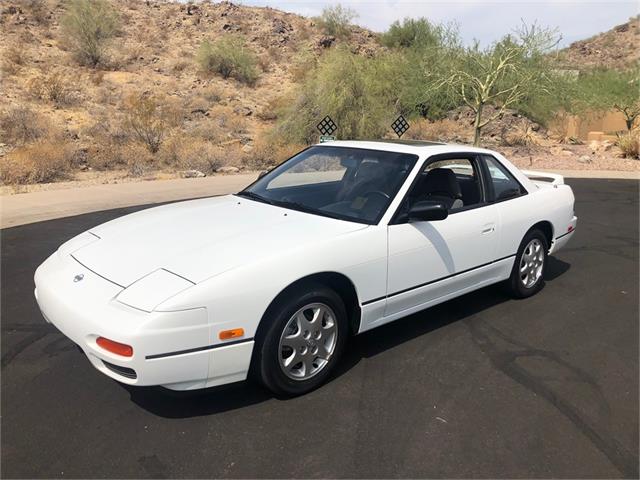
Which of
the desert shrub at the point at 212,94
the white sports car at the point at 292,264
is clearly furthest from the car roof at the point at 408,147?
the desert shrub at the point at 212,94

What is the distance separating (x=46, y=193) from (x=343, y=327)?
9307 millimetres

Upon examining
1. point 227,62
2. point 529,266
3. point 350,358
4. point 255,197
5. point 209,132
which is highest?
point 227,62

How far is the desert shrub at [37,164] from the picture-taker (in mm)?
11969

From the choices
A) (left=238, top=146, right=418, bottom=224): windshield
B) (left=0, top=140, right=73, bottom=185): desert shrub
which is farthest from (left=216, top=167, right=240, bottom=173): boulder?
(left=238, top=146, right=418, bottom=224): windshield

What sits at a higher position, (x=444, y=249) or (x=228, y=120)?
(x=444, y=249)

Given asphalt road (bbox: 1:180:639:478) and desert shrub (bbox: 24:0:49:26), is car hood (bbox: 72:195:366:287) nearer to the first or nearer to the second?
asphalt road (bbox: 1:180:639:478)

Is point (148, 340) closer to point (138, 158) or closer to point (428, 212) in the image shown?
point (428, 212)

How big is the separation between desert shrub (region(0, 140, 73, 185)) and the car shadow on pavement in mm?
10916

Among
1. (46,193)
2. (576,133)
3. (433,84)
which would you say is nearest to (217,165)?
(46,193)

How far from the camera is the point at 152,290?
8.70 feet

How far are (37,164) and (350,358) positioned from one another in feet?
38.9

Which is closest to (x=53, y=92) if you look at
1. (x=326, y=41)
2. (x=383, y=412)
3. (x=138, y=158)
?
(x=138, y=158)

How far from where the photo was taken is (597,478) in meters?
2.48

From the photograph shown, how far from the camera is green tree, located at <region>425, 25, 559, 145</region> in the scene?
58.5 ft
